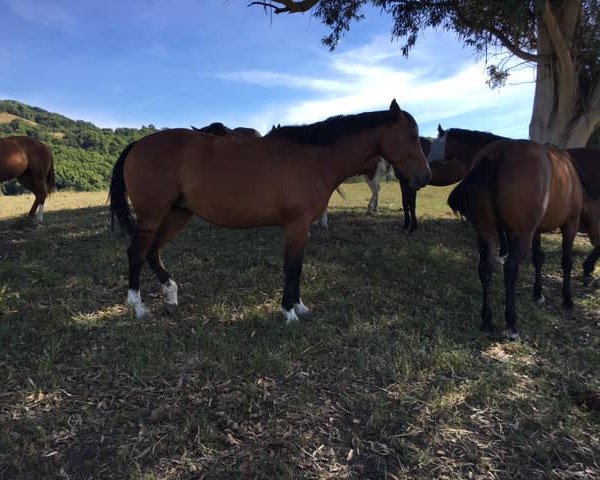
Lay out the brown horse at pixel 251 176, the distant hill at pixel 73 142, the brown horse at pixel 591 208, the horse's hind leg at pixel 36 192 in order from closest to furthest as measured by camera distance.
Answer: the brown horse at pixel 251 176 < the brown horse at pixel 591 208 < the horse's hind leg at pixel 36 192 < the distant hill at pixel 73 142

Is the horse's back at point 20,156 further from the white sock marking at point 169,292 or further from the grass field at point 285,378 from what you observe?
the white sock marking at point 169,292

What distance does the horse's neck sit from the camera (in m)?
4.73

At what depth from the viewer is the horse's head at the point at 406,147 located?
4.77 m

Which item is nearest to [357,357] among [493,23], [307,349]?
[307,349]

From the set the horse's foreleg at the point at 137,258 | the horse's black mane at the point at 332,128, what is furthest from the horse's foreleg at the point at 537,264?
the horse's foreleg at the point at 137,258

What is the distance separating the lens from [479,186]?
4.59 metres

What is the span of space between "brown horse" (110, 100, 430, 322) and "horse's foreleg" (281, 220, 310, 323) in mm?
11

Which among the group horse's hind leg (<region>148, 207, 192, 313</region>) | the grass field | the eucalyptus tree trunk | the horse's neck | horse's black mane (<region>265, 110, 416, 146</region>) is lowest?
the grass field

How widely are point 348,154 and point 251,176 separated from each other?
3.63 feet

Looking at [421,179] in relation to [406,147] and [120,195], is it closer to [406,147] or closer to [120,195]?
[406,147]

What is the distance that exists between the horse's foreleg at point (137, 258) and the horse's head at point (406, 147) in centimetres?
270

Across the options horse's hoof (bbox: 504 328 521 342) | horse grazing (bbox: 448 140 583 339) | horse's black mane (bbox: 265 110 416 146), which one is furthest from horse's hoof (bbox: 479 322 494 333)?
horse's black mane (bbox: 265 110 416 146)

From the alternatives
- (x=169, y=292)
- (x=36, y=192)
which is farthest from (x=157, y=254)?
(x=36, y=192)

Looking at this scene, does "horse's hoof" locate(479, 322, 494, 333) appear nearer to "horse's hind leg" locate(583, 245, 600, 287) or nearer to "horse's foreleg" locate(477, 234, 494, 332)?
"horse's foreleg" locate(477, 234, 494, 332)
